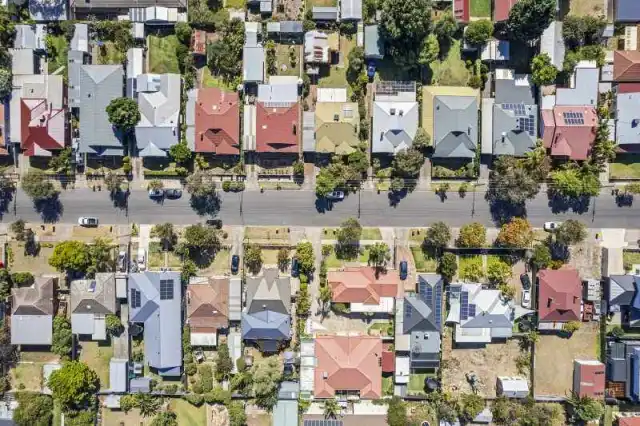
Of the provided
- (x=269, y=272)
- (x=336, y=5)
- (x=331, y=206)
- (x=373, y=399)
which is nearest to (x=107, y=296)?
(x=269, y=272)

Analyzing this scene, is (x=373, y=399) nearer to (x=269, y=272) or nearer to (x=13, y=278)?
(x=269, y=272)

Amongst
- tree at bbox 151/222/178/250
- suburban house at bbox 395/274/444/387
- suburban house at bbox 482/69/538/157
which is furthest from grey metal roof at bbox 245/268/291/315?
suburban house at bbox 482/69/538/157

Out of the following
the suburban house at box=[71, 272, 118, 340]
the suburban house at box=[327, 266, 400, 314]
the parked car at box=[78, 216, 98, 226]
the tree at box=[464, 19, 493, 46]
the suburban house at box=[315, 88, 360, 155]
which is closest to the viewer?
the tree at box=[464, 19, 493, 46]

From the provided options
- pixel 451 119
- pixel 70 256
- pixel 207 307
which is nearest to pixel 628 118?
pixel 451 119

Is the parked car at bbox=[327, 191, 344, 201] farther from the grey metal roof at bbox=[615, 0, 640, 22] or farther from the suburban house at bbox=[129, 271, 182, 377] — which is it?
the grey metal roof at bbox=[615, 0, 640, 22]

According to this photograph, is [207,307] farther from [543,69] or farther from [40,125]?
[543,69]

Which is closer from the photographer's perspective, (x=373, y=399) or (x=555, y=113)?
(x=555, y=113)
